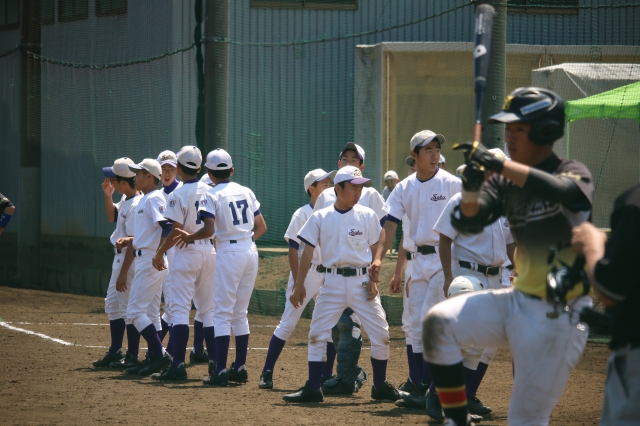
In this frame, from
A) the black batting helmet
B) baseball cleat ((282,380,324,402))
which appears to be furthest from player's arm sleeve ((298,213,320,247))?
the black batting helmet

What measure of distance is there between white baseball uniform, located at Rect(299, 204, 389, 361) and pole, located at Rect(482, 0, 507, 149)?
265 cm

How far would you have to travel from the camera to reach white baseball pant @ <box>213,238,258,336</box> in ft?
26.5

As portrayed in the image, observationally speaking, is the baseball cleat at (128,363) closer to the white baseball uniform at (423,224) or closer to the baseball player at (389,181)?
the white baseball uniform at (423,224)

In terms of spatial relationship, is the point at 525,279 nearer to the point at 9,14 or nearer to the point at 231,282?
the point at 231,282

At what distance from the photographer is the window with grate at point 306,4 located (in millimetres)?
16672

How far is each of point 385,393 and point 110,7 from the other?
42.7 feet

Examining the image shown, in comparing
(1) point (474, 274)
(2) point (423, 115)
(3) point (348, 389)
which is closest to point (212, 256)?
Result: (3) point (348, 389)

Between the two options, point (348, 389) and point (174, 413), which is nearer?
point (174, 413)

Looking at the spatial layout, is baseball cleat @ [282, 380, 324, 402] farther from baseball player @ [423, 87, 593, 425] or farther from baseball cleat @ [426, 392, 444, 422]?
baseball player @ [423, 87, 593, 425]

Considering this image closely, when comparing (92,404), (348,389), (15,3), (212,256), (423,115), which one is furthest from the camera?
(15,3)

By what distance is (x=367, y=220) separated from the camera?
24.0 feet

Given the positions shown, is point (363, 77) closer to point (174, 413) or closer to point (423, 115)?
point (423, 115)

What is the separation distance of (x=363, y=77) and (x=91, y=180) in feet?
18.8

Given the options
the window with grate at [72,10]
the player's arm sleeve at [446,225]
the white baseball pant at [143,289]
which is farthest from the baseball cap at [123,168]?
the window with grate at [72,10]
